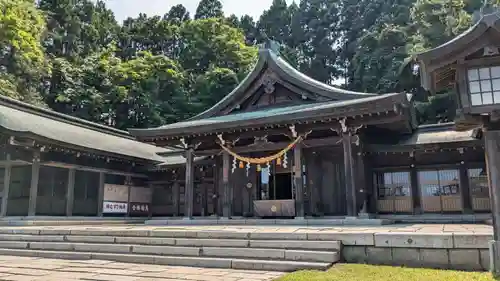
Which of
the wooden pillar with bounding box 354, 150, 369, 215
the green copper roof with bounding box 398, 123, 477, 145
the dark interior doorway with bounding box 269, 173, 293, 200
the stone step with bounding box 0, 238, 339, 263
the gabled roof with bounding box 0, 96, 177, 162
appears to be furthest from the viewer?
the dark interior doorway with bounding box 269, 173, 293, 200

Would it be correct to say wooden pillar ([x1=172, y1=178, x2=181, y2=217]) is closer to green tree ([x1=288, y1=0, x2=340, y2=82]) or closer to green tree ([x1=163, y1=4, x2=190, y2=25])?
green tree ([x1=288, y1=0, x2=340, y2=82])

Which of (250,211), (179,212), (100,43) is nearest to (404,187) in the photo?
(250,211)

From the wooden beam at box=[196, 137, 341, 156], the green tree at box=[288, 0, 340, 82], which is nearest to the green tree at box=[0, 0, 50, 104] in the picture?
the wooden beam at box=[196, 137, 341, 156]

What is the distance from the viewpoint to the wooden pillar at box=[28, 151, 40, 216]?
16.9 meters

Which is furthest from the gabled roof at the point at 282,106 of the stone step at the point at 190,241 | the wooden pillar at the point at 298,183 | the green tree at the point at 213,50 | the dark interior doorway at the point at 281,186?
the green tree at the point at 213,50

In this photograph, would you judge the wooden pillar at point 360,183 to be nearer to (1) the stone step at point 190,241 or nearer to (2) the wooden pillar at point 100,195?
(1) the stone step at point 190,241

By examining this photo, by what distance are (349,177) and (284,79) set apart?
224 inches

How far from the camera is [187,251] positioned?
31.5 feet

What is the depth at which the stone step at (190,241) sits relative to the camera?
28.5ft

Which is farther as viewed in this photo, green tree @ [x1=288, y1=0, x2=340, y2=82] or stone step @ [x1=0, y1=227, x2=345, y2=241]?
green tree @ [x1=288, y1=0, x2=340, y2=82]

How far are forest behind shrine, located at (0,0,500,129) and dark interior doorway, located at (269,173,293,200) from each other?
1777 cm

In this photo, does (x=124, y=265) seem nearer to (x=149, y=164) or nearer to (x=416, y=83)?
(x=149, y=164)

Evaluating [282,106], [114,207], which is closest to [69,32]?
[114,207]

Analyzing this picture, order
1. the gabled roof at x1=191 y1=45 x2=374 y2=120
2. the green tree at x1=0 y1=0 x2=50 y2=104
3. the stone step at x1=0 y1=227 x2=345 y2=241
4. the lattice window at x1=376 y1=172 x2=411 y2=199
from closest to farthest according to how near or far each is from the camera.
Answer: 1. the stone step at x1=0 y1=227 x2=345 y2=241
2. the gabled roof at x1=191 y1=45 x2=374 y2=120
3. the lattice window at x1=376 y1=172 x2=411 y2=199
4. the green tree at x1=0 y1=0 x2=50 y2=104
